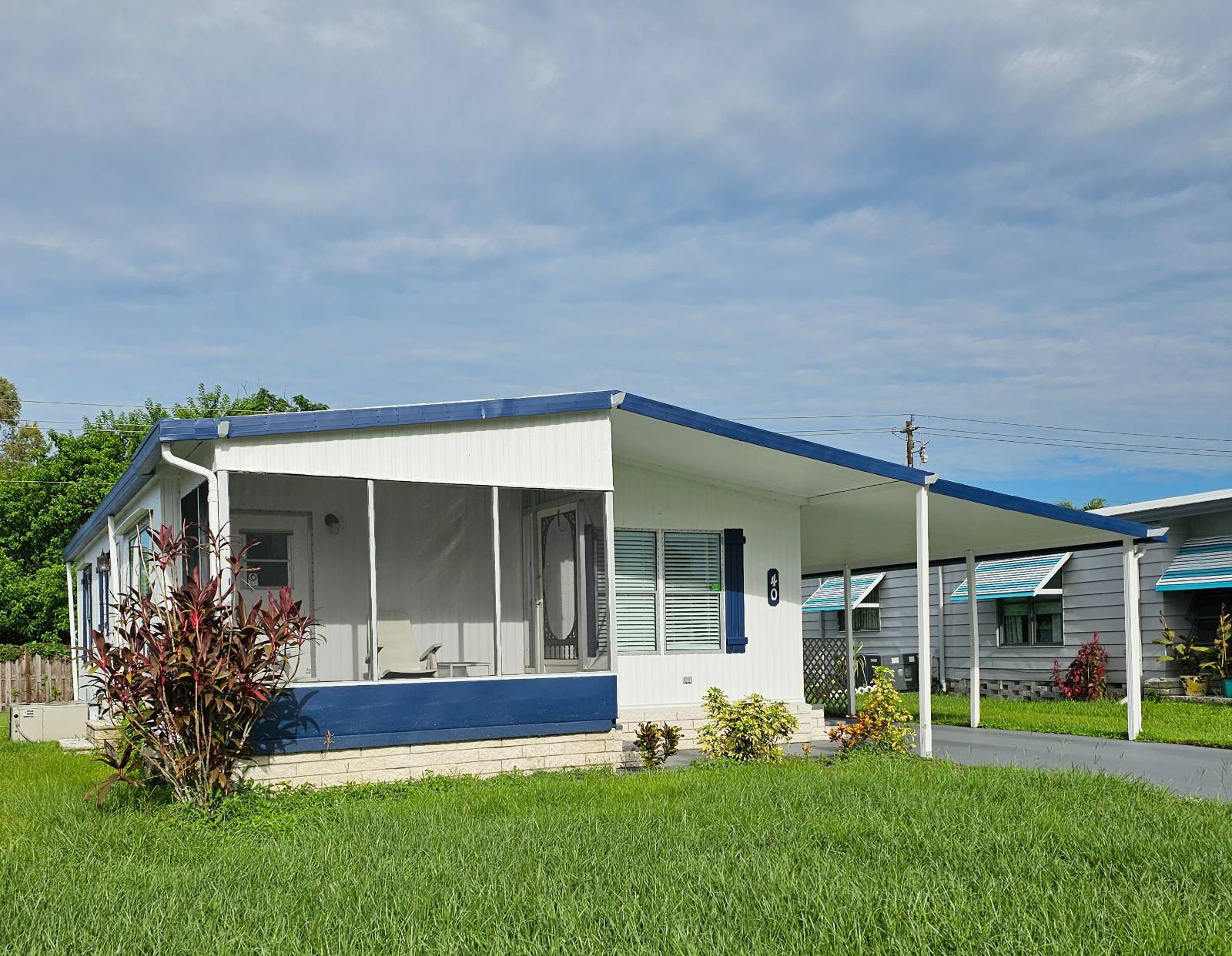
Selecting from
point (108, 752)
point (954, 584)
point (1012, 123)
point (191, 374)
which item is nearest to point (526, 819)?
point (108, 752)

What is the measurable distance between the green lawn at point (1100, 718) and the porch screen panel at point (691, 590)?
434cm

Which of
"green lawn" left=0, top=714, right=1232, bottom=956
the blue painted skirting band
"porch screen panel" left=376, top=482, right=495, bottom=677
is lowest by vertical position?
"green lawn" left=0, top=714, right=1232, bottom=956

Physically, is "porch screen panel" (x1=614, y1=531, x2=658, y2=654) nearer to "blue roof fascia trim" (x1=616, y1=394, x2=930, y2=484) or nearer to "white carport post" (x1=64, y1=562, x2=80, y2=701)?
"blue roof fascia trim" (x1=616, y1=394, x2=930, y2=484)

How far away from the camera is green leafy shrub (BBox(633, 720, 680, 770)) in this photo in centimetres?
988

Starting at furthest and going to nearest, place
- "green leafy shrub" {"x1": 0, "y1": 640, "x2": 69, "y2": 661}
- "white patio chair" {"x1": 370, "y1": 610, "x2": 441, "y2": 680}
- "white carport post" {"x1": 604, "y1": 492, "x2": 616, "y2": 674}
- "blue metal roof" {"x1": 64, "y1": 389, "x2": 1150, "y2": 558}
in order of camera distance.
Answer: "green leafy shrub" {"x1": 0, "y1": 640, "x2": 69, "y2": 661} < "white patio chair" {"x1": 370, "y1": 610, "x2": 441, "y2": 680} < "white carport post" {"x1": 604, "y1": 492, "x2": 616, "y2": 674} < "blue metal roof" {"x1": 64, "y1": 389, "x2": 1150, "y2": 558}

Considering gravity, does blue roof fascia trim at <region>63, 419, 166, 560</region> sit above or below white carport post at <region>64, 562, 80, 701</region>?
above

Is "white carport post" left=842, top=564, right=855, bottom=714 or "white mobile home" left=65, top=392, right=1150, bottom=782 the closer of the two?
"white mobile home" left=65, top=392, right=1150, bottom=782

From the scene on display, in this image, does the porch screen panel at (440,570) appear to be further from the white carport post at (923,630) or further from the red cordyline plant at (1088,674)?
the red cordyline plant at (1088,674)

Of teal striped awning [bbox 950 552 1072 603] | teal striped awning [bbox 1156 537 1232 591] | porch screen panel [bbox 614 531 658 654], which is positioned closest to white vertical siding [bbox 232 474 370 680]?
porch screen panel [bbox 614 531 658 654]

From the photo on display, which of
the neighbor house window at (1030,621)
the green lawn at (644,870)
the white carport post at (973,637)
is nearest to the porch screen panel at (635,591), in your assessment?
the green lawn at (644,870)

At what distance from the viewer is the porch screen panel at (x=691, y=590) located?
39.7ft

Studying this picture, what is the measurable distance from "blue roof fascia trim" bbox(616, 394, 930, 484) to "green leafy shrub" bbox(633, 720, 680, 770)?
109 inches

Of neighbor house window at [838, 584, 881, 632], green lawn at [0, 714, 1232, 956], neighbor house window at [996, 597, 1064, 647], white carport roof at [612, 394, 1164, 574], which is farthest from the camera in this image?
neighbor house window at [838, 584, 881, 632]

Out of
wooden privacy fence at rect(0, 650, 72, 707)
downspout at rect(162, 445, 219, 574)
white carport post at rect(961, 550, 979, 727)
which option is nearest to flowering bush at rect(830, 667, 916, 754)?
white carport post at rect(961, 550, 979, 727)
